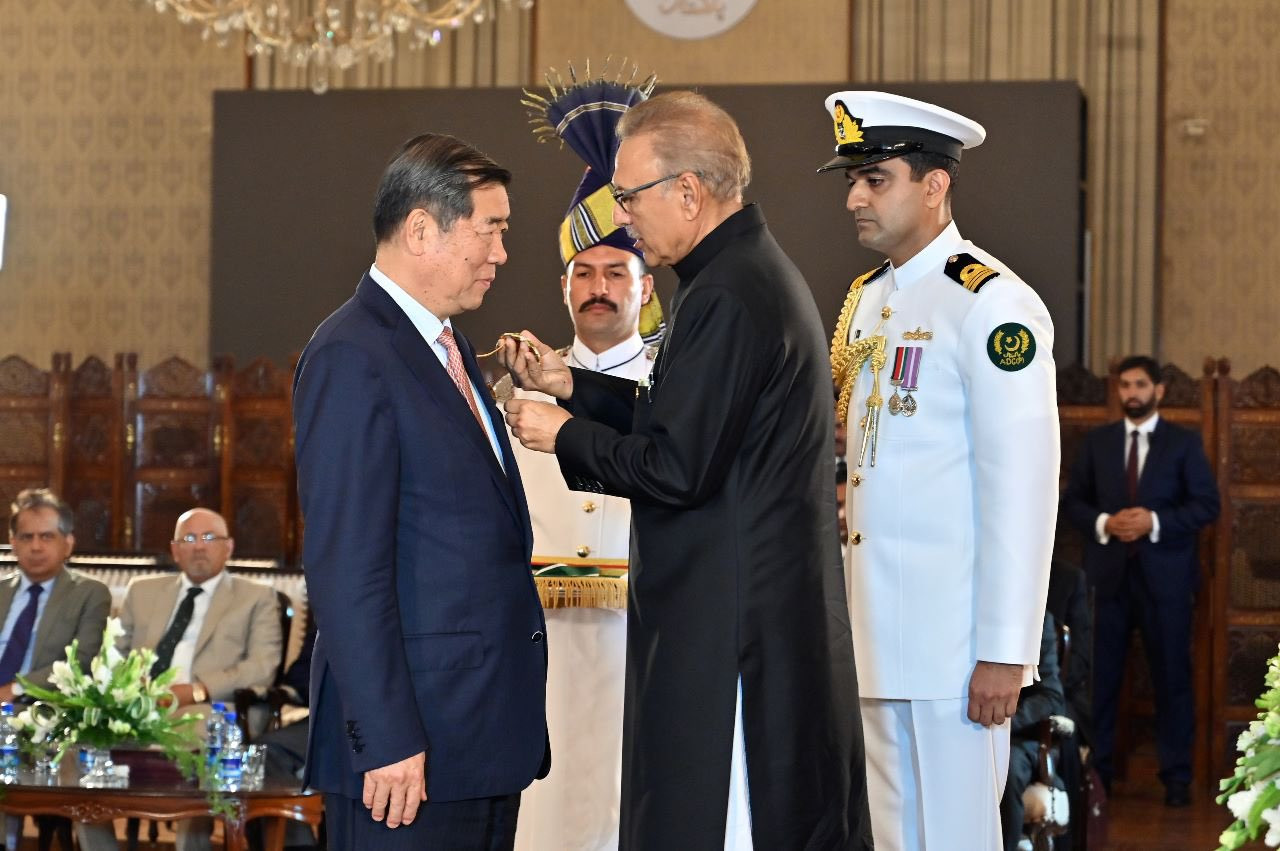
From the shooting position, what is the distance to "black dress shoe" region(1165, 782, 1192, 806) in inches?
274

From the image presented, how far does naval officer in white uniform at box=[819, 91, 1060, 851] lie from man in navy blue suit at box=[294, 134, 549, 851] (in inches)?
30.8

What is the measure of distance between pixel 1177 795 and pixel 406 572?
5.62 meters

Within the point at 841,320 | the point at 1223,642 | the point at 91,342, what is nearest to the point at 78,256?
the point at 91,342

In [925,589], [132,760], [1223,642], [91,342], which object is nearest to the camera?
[925,589]

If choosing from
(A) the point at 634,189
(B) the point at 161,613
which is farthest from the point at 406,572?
(B) the point at 161,613

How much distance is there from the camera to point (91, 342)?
36.1 feet

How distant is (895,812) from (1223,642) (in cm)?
514

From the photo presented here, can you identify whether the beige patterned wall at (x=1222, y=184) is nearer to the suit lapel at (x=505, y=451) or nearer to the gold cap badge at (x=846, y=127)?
the gold cap badge at (x=846, y=127)

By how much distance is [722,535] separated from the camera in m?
2.36

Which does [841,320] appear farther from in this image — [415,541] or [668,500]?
[415,541]

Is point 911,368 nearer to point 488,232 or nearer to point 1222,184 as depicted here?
point 488,232

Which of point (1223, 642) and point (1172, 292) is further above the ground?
point (1172, 292)

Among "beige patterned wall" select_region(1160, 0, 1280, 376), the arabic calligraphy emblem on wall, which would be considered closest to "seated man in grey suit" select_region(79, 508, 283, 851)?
the arabic calligraphy emblem on wall

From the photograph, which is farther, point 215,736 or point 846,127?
point 215,736
